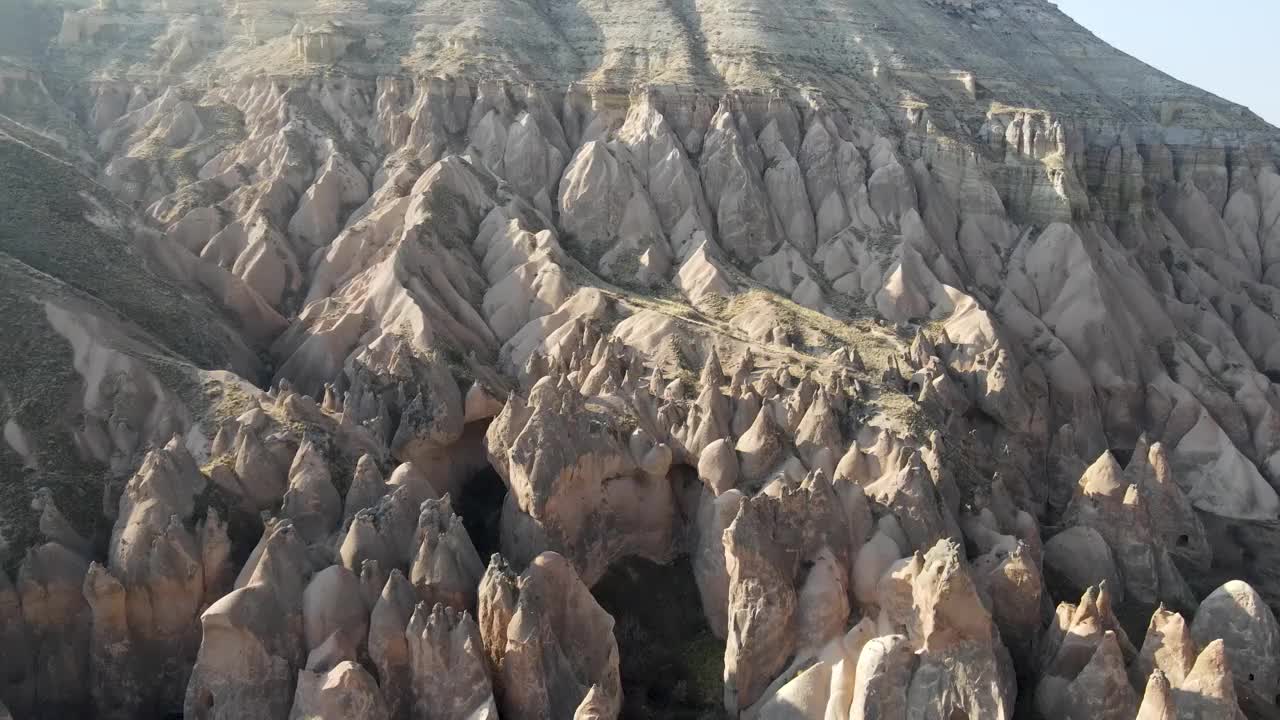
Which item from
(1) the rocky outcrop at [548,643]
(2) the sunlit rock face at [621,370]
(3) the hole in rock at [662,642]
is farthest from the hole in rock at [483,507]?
(1) the rocky outcrop at [548,643]

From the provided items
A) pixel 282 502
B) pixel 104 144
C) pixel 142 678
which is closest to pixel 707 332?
pixel 282 502

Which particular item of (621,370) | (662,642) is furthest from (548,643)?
(621,370)

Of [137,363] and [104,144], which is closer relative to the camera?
[137,363]

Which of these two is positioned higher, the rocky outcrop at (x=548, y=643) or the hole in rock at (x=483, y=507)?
the rocky outcrop at (x=548, y=643)

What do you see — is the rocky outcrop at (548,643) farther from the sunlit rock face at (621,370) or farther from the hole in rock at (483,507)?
the hole in rock at (483,507)

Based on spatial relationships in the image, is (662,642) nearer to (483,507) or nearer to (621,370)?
(483,507)

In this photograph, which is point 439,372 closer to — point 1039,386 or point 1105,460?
point 1105,460
